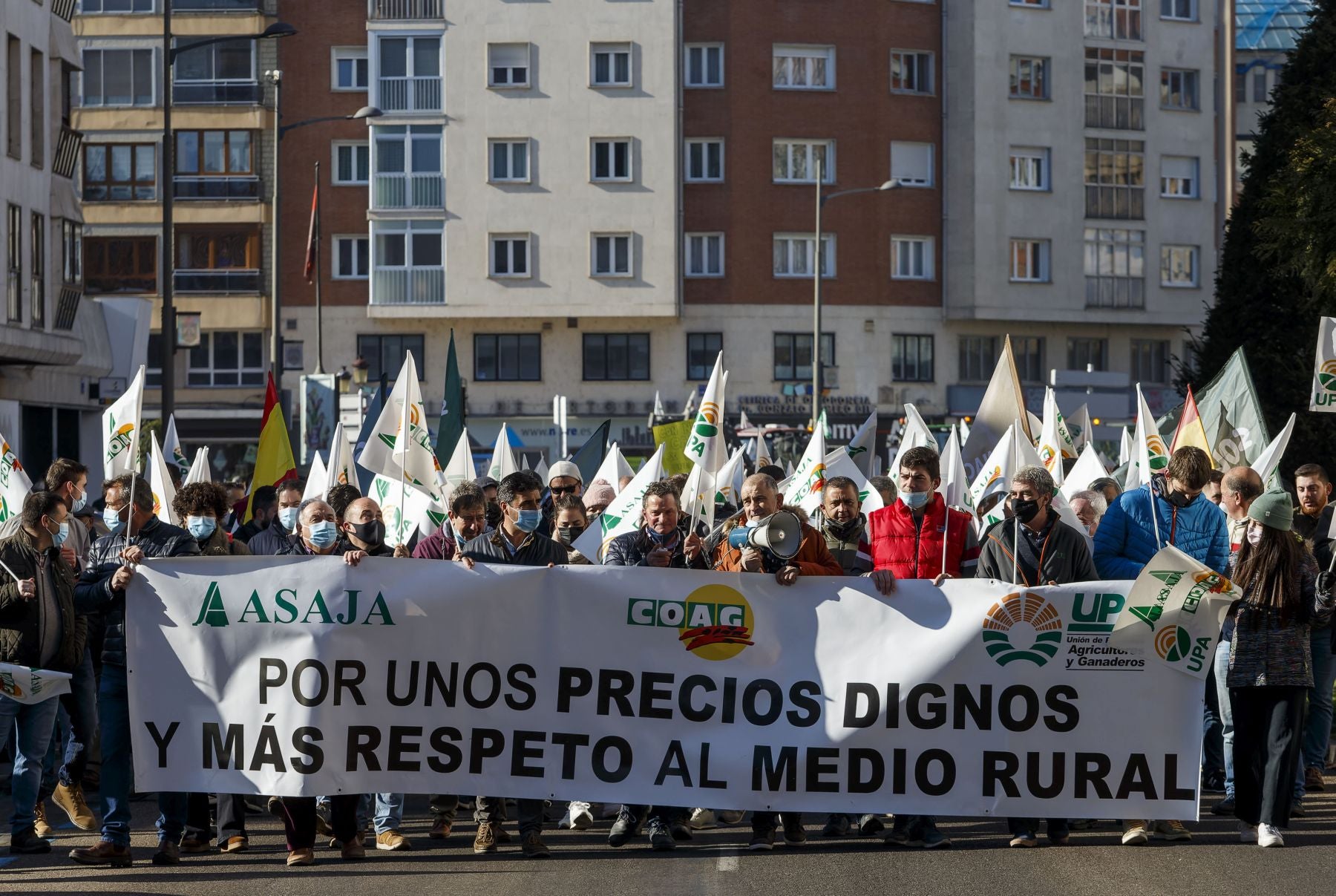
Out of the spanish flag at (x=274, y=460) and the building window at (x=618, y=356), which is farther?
the building window at (x=618, y=356)

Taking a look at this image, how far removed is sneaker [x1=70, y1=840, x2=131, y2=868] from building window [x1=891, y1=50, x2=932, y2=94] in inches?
1841

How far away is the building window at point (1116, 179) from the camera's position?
56250 millimetres

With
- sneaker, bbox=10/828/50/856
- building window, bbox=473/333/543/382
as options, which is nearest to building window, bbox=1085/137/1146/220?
building window, bbox=473/333/543/382

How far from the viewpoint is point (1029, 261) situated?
55.4 m

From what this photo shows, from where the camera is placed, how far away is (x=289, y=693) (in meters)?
10.2

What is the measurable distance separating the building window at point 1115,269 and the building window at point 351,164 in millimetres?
19945

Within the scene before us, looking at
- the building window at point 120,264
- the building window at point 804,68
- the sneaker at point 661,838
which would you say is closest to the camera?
the sneaker at point 661,838

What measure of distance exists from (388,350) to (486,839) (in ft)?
146

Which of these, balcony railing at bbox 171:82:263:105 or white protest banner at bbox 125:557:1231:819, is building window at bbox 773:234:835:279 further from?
white protest banner at bbox 125:557:1231:819

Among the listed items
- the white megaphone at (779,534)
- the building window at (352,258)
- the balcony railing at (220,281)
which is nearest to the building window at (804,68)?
the building window at (352,258)

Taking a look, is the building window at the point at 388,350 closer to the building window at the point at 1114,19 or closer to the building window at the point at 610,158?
the building window at the point at 610,158

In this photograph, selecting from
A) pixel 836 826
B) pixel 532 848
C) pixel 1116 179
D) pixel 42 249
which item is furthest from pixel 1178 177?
pixel 532 848

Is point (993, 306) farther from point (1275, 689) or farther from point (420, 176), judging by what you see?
point (1275, 689)

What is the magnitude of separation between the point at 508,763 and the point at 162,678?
5.96 ft
